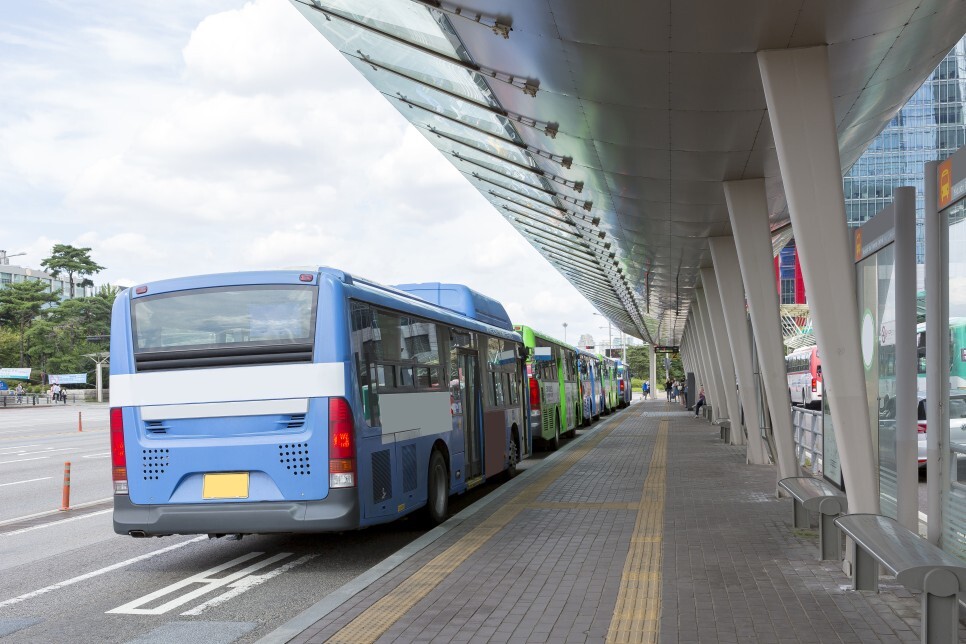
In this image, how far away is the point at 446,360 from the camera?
11.4 meters

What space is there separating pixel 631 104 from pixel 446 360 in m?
3.60

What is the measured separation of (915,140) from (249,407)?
89418 millimetres

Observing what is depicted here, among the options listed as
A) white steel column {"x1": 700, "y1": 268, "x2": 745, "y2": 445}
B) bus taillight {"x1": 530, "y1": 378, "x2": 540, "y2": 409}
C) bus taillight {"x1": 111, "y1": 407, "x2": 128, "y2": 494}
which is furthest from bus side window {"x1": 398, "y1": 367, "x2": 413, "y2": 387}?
white steel column {"x1": 700, "y1": 268, "x2": 745, "y2": 445}

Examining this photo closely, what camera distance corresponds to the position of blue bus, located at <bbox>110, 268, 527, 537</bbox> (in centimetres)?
775

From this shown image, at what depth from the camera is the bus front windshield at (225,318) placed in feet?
26.2

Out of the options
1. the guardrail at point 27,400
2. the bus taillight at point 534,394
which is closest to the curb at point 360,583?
the bus taillight at point 534,394

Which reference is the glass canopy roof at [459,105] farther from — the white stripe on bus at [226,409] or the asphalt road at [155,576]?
the asphalt road at [155,576]

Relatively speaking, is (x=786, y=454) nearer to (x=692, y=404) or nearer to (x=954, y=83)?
(x=692, y=404)

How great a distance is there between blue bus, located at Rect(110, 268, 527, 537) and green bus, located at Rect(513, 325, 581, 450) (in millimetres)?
10656

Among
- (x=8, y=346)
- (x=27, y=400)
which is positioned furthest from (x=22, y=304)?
(x=27, y=400)

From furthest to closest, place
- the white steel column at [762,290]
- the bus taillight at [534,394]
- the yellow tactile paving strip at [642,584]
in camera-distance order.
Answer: the bus taillight at [534,394], the white steel column at [762,290], the yellow tactile paving strip at [642,584]

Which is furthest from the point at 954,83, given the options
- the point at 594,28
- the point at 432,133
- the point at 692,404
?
the point at 594,28

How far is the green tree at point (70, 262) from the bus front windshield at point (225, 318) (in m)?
93.2

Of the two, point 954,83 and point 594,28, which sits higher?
point 954,83
